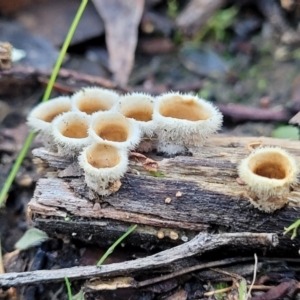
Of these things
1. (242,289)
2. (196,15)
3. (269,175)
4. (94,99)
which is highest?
(196,15)

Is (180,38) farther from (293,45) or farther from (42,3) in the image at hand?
(42,3)

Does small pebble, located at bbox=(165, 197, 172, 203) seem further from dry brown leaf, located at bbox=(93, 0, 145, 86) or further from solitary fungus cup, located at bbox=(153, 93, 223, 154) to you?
dry brown leaf, located at bbox=(93, 0, 145, 86)

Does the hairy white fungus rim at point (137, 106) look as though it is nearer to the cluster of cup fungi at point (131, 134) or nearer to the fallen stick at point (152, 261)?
the cluster of cup fungi at point (131, 134)

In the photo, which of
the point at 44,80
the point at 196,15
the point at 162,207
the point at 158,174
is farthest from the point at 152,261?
the point at 196,15

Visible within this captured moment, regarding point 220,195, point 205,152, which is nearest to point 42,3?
point 205,152

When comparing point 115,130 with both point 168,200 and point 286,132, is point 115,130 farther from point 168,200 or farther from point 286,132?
point 286,132

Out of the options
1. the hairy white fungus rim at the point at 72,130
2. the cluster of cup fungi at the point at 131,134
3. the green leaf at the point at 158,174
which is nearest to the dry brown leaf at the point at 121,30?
the cluster of cup fungi at the point at 131,134
